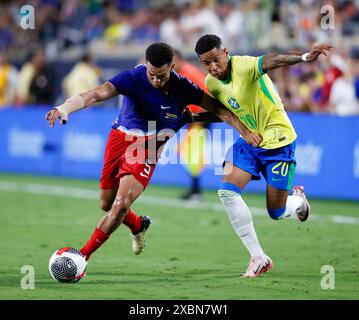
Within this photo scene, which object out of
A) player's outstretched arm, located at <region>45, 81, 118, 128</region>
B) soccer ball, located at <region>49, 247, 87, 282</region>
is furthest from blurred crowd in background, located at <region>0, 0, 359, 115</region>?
soccer ball, located at <region>49, 247, 87, 282</region>

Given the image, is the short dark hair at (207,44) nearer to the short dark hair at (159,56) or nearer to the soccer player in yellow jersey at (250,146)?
the soccer player in yellow jersey at (250,146)

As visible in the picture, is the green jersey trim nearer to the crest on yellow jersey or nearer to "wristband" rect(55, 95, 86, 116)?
the crest on yellow jersey

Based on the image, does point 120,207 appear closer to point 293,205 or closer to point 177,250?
point 293,205

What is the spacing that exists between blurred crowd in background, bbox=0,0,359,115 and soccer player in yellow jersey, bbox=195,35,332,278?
4813 mm

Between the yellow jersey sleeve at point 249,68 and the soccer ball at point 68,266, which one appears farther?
the yellow jersey sleeve at point 249,68

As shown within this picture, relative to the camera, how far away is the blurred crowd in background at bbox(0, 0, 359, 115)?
1794 centimetres

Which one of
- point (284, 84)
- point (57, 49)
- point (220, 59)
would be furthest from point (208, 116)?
point (57, 49)

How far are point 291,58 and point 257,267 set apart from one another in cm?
217

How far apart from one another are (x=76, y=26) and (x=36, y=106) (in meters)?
5.94

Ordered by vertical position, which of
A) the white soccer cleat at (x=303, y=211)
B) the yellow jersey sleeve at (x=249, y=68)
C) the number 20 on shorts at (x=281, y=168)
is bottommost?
the white soccer cleat at (x=303, y=211)

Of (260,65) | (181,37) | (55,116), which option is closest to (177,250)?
(260,65)

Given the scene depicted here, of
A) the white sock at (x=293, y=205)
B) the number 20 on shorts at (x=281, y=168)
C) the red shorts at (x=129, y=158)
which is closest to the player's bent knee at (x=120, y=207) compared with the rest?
the red shorts at (x=129, y=158)

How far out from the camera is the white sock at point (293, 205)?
982 centimetres

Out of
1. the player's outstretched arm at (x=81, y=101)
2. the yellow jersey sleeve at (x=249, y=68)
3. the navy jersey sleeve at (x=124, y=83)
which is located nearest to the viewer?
the player's outstretched arm at (x=81, y=101)
